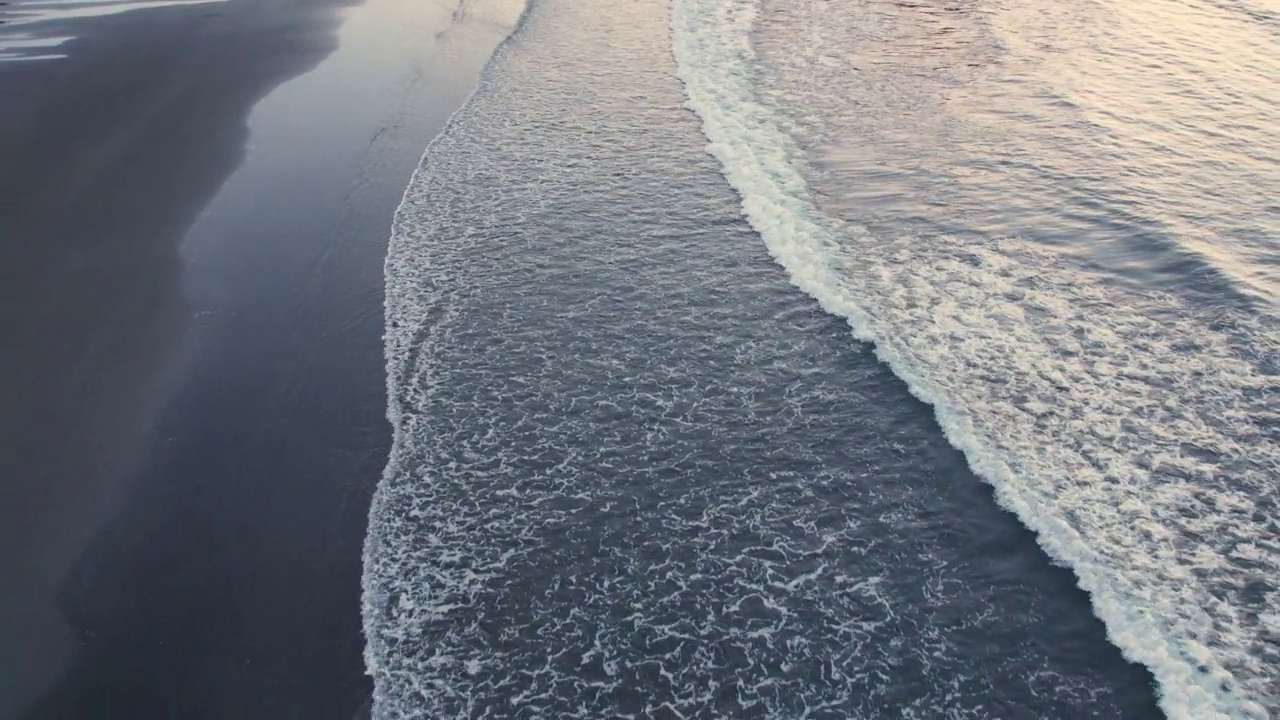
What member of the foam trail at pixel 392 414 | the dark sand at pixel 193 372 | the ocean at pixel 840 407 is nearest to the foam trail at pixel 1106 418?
the ocean at pixel 840 407

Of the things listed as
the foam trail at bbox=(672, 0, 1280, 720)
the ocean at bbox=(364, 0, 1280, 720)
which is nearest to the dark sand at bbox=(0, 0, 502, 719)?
the ocean at bbox=(364, 0, 1280, 720)

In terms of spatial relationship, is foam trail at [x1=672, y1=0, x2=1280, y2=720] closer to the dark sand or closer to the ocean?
the ocean

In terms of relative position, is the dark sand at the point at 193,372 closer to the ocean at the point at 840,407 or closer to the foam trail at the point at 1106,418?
the ocean at the point at 840,407

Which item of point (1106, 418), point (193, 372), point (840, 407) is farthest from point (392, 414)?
point (1106, 418)

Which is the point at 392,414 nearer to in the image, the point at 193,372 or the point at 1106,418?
the point at 193,372

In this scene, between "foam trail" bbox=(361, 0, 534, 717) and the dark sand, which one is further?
the dark sand

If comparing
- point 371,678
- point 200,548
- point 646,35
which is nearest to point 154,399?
point 200,548

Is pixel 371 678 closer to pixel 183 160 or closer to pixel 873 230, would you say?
pixel 873 230
